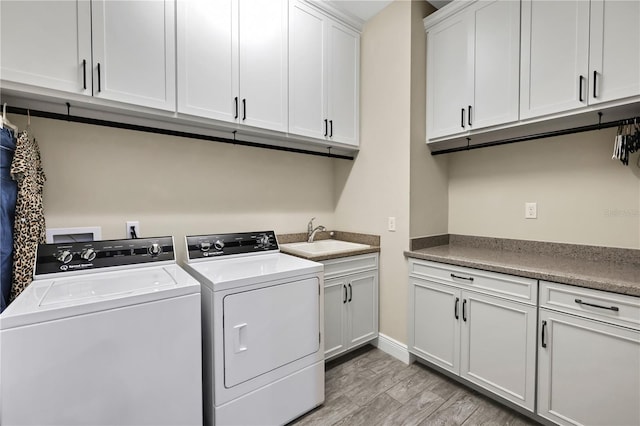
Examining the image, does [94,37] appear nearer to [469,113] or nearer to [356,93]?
[356,93]

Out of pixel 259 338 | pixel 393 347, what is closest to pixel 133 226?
pixel 259 338

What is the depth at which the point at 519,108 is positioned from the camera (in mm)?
1894

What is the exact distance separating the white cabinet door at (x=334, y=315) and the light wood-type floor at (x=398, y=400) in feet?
0.64

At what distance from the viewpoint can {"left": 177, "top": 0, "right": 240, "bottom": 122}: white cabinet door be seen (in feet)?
5.65

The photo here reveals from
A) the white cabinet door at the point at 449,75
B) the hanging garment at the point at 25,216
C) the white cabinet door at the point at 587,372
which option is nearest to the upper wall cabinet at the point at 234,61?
the hanging garment at the point at 25,216

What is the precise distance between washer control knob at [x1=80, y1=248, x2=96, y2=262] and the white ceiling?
8.02 feet

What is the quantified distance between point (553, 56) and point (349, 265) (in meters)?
1.90

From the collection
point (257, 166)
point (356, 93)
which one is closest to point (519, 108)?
point (356, 93)

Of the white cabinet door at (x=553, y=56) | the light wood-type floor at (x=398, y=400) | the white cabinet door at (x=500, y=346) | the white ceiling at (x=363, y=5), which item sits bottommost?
the light wood-type floor at (x=398, y=400)

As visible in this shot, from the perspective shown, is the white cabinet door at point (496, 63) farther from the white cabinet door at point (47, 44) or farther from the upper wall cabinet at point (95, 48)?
the white cabinet door at point (47, 44)

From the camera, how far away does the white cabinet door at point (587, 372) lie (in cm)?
133

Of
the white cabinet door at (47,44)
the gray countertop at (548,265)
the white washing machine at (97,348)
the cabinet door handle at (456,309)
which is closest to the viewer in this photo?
the white washing machine at (97,348)

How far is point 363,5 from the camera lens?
7.83 feet

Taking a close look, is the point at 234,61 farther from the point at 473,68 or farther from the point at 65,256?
the point at 473,68
